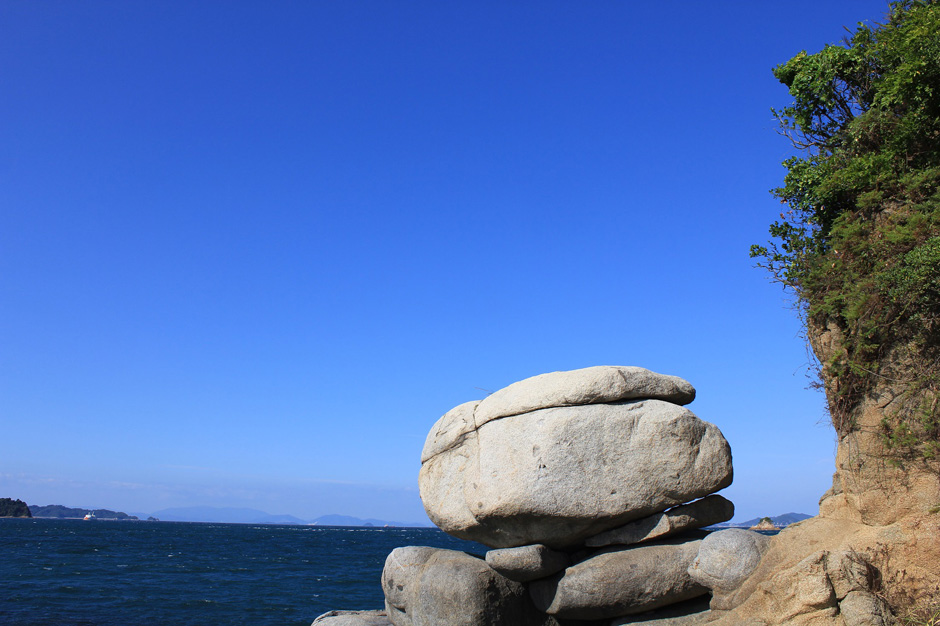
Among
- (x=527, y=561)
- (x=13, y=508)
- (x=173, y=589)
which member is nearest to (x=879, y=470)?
(x=527, y=561)

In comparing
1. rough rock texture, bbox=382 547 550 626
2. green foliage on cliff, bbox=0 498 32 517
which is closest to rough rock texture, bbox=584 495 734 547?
rough rock texture, bbox=382 547 550 626

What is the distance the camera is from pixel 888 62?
10.7 metres

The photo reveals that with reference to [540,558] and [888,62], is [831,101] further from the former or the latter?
[540,558]

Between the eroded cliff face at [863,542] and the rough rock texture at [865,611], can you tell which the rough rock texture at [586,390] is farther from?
the rough rock texture at [865,611]

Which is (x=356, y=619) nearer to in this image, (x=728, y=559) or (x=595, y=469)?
(x=595, y=469)

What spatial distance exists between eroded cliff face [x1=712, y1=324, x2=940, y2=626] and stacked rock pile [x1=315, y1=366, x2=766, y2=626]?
60 cm

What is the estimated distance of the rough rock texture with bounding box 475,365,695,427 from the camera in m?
11.3

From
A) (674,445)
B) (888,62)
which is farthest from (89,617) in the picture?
(888,62)

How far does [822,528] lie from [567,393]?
4473 mm

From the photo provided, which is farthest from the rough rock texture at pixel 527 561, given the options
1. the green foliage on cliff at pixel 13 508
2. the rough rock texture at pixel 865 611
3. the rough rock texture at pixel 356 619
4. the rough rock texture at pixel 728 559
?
the green foliage on cliff at pixel 13 508

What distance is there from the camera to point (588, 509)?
10844 mm

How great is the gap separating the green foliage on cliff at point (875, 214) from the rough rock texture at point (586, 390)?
250 centimetres

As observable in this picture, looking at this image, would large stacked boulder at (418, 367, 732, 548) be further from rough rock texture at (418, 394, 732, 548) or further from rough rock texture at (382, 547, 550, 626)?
rough rock texture at (382, 547, 550, 626)

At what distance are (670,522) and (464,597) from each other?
3.77m
